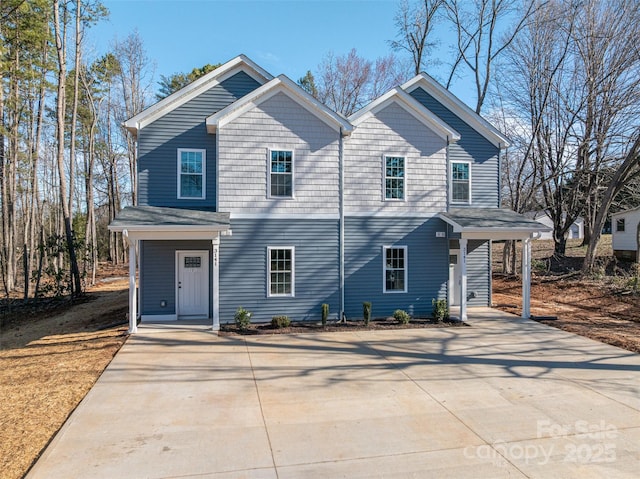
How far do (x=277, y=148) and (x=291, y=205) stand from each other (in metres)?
1.71

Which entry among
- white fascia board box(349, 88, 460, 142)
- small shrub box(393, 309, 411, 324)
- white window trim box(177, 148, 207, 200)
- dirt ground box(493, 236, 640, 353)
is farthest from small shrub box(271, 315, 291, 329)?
dirt ground box(493, 236, 640, 353)

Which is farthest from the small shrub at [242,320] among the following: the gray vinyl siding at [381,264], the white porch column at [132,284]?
the gray vinyl siding at [381,264]

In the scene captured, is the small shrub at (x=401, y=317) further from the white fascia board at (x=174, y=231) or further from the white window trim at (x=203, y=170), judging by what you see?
the white window trim at (x=203, y=170)

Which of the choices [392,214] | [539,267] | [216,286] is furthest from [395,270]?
Answer: [539,267]

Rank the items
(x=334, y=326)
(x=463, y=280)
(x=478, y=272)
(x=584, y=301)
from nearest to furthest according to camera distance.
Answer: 1. (x=334, y=326)
2. (x=463, y=280)
3. (x=478, y=272)
4. (x=584, y=301)

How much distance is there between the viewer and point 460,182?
13.9 metres

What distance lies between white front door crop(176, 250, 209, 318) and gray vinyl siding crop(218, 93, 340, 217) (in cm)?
196

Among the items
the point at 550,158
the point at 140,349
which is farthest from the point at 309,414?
the point at 550,158

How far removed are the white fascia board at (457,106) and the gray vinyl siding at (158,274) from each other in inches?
366

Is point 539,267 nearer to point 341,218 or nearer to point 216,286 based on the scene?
point 341,218

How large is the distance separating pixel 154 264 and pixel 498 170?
1201 cm

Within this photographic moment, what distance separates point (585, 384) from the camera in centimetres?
686

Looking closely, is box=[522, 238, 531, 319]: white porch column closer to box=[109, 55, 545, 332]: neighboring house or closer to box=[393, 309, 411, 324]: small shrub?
box=[109, 55, 545, 332]: neighboring house

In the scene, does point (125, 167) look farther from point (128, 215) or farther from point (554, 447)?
point (554, 447)
